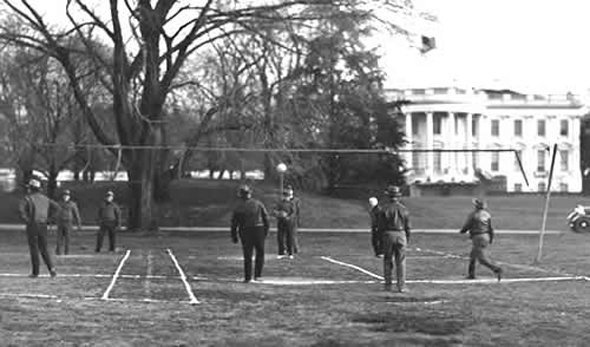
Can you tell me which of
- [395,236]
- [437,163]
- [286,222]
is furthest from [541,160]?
[395,236]

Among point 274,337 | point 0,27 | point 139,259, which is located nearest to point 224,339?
point 274,337

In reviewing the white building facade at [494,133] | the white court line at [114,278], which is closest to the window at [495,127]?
the white building facade at [494,133]

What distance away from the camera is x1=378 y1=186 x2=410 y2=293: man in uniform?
14.9 metres

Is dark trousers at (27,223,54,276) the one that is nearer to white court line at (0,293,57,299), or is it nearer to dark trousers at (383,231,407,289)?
white court line at (0,293,57,299)

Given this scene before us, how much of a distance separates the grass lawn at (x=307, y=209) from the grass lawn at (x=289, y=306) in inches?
1070

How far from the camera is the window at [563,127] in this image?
4306 inches

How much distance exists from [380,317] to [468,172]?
274ft

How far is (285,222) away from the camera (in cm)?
2428

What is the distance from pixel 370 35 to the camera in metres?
34.9

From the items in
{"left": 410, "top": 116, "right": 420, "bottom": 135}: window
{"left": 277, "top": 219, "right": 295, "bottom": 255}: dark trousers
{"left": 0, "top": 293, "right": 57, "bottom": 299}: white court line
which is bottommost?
{"left": 0, "top": 293, "right": 57, "bottom": 299}: white court line

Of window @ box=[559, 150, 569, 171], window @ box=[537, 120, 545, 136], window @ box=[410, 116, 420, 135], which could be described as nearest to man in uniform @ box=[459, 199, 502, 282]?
window @ box=[410, 116, 420, 135]

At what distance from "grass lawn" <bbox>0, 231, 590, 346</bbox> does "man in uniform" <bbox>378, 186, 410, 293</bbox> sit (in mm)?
356

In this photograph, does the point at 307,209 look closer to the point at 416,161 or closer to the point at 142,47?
the point at 142,47

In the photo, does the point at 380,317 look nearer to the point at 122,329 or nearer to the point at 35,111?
the point at 122,329
